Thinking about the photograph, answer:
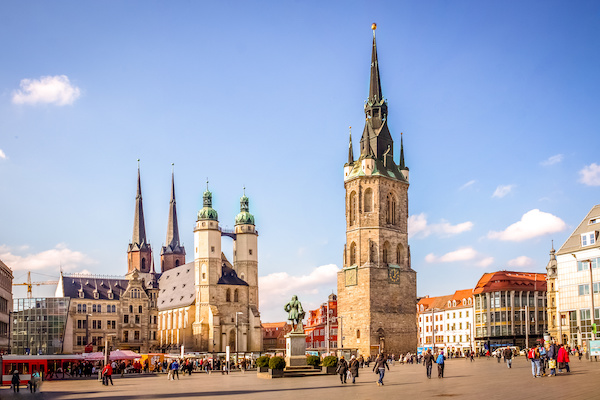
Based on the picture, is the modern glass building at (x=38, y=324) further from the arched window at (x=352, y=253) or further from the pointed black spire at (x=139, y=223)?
the pointed black spire at (x=139, y=223)

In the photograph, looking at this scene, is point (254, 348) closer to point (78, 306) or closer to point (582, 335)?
point (78, 306)

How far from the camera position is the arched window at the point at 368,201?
85938mm

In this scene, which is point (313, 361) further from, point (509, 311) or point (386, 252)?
point (509, 311)

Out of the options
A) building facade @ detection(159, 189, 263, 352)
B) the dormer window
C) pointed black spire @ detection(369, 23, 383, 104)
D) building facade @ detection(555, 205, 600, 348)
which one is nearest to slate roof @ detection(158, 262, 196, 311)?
building facade @ detection(159, 189, 263, 352)

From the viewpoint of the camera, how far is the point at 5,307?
6275 centimetres

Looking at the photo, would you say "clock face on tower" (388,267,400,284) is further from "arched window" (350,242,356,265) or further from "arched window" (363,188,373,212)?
"arched window" (363,188,373,212)

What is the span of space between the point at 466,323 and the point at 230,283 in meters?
36.3

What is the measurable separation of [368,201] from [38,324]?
1710 inches

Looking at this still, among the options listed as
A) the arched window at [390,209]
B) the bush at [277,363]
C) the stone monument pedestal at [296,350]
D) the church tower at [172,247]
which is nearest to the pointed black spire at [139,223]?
the church tower at [172,247]

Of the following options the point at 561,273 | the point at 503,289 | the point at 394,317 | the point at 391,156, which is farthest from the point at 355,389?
the point at 503,289

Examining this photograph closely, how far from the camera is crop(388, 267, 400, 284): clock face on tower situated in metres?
84.4

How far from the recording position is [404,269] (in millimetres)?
86375

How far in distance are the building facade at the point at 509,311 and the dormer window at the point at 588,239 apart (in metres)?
40.1

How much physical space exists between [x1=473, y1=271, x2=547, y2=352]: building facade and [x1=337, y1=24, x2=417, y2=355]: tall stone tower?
19722 millimetres
